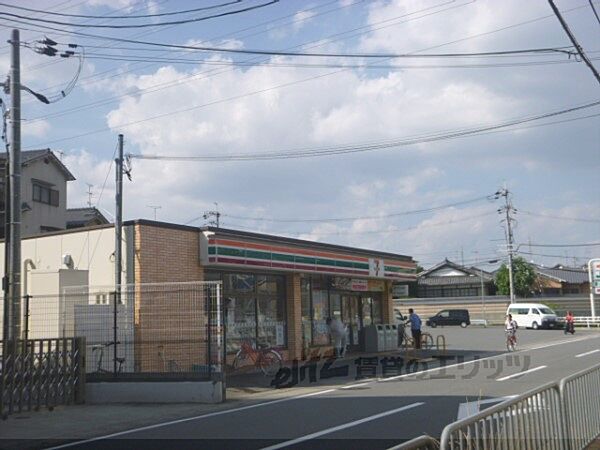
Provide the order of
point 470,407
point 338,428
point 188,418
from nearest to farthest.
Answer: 1. point 338,428
2. point 470,407
3. point 188,418

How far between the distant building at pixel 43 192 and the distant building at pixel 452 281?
138 ft

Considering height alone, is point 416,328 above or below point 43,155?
below

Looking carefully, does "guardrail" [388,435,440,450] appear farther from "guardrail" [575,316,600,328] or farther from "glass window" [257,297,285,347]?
"guardrail" [575,316,600,328]

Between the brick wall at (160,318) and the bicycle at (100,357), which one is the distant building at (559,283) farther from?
the bicycle at (100,357)

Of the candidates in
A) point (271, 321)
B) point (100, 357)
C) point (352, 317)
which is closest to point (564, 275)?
point (352, 317)

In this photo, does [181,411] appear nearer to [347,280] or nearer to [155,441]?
[155,441]

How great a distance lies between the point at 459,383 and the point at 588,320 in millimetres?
43722

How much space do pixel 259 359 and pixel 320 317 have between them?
6282 mm

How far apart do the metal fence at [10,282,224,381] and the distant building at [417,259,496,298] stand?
199 ft

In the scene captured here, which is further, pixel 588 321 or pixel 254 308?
pixel 588 321

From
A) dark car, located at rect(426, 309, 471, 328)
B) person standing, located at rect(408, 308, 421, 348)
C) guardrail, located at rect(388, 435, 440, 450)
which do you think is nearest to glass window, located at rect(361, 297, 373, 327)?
person standing, located at rect(408, 308, 421, 348)

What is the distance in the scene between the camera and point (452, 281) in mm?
79250

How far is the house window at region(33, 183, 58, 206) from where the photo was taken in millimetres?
44094

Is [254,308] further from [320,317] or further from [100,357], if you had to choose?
[100,357]
